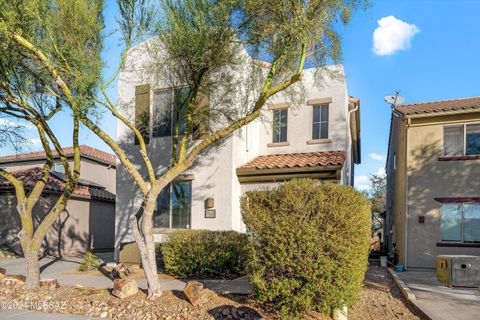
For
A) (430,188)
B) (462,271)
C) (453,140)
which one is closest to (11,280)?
(462,271)

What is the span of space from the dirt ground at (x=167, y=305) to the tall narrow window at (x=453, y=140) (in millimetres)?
7378

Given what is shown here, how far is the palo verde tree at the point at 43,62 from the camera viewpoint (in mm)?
7902

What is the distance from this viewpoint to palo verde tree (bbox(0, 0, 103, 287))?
311 inches

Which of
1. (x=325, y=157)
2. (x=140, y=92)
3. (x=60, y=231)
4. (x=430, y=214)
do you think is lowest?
(x=60, y=231)

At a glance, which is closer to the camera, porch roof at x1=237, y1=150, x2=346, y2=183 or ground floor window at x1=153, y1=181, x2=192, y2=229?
porch roof at x1=237, y1=150, x2=346, y2=183

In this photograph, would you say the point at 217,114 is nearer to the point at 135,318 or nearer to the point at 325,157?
the point at 325,157

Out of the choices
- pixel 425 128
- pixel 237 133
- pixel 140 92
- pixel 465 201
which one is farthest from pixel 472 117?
pixel 140 92

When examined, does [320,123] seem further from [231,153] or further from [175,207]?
[175,207]

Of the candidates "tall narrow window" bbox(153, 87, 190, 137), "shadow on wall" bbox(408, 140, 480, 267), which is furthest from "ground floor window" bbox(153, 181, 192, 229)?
"shadow on wall" bbox(408, 140, 480, 267)

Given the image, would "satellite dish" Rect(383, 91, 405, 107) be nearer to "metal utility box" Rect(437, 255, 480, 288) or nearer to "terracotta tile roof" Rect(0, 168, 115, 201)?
"metal utility box" Rect(437, 255, 480, 288)

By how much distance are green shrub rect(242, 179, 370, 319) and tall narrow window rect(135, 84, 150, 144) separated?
7.85 meters

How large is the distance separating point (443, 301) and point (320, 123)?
7.25 m

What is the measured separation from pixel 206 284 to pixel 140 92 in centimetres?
741

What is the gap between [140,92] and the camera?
43.6 ft
